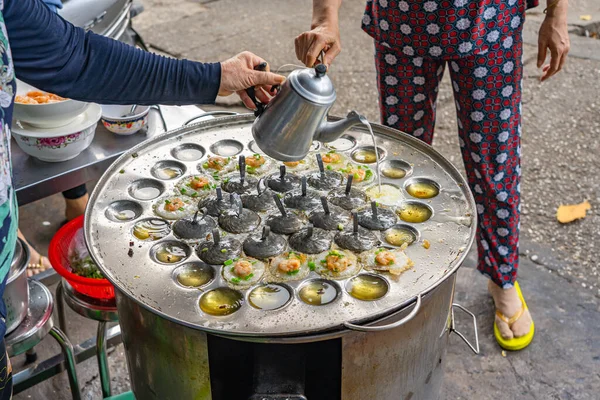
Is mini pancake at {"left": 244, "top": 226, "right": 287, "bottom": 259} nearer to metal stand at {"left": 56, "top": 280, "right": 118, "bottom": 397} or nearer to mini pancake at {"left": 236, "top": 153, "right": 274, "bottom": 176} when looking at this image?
mini pancake at {"left": 236, "top": 153, "right": 274, "bottom": 176}

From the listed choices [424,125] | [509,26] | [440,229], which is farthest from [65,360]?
[509,26]

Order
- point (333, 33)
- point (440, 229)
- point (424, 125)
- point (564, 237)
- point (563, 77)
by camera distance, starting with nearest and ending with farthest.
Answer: point (440, 229) < point (333, 33) < point (424, 125) < point (564, 237) < point (563, 77)

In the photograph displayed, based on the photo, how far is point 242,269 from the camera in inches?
69.0

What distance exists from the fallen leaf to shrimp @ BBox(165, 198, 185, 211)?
259 centimetres

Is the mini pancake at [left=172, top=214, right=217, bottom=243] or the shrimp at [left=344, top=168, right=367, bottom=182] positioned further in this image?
the shrimp at [left=344, top=168, right=367, bottom=182]

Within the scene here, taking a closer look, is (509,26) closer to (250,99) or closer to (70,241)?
(250,99)

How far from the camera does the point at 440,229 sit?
6.31ft

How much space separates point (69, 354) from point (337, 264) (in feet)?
4.05

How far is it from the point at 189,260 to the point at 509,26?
1515 millimetres

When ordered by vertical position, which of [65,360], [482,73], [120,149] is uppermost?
[482,73]

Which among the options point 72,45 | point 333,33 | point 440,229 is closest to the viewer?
point 72,45

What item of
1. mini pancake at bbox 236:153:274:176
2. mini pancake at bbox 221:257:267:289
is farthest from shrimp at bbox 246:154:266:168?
mini pancake at bbox 221:257:267:289

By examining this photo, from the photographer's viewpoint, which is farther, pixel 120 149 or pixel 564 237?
pixel 564 237

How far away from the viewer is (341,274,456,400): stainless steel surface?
5.43 feet
